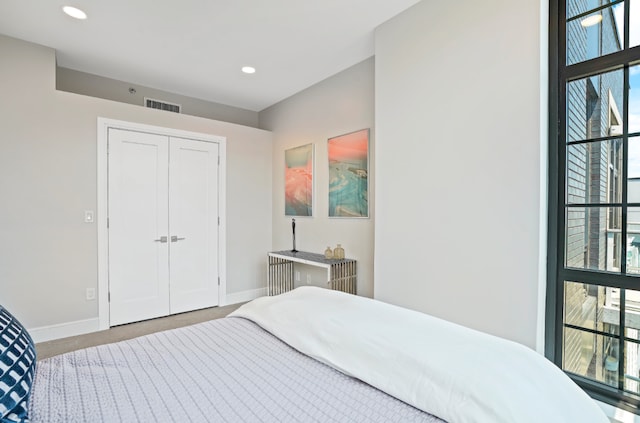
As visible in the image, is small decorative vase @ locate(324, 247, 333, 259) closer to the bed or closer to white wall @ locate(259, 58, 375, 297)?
white wall @ locate(259, 58, 375, 297)

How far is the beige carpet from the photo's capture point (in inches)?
114

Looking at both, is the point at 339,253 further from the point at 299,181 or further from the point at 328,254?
the point at 299,181

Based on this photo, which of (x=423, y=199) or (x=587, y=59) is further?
(x=423, y=199)

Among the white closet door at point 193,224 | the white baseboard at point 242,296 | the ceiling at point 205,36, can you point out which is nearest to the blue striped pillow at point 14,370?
the ceiling at point 205,36

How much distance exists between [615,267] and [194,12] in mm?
3250

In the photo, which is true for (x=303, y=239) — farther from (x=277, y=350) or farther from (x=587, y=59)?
(x=587, y=59)

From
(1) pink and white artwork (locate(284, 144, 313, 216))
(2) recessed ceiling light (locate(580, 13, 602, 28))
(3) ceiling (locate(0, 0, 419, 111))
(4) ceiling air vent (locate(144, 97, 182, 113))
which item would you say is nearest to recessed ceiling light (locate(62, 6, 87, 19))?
(3) ceiling (locate(0, 0, 419, 111))

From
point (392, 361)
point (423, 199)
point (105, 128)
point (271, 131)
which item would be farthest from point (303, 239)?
point (392, 361)

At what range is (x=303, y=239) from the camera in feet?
13.6

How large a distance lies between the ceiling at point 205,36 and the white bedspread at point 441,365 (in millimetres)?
2265

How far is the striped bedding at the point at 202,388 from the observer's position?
0.98 meters

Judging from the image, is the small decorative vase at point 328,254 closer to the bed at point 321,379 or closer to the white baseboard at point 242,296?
the white baseboard at point 242,296

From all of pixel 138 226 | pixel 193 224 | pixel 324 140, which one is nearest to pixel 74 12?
pixel 138 226

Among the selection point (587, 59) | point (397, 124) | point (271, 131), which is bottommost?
point (397, 124)
